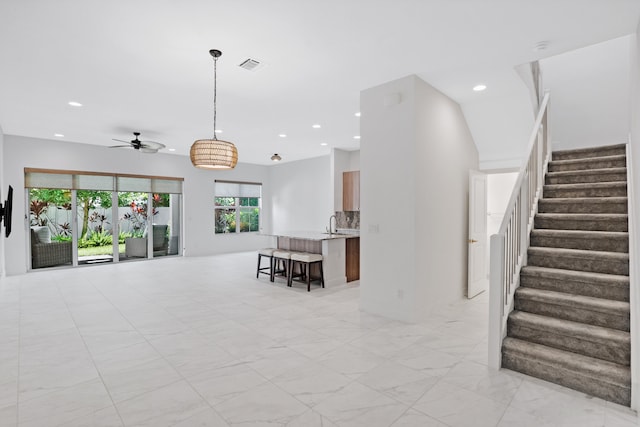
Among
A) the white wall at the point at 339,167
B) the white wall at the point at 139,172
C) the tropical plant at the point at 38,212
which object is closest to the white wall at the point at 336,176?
the white wall at the point at 339,167

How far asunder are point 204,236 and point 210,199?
1.14 m

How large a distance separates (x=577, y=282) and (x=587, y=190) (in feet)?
5.18

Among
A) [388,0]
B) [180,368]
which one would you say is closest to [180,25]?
[388,0]

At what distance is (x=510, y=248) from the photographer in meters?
3.14

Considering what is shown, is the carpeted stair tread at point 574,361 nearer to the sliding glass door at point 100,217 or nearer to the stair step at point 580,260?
the stair step at point 580,260

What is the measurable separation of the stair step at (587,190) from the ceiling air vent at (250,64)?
4010mm

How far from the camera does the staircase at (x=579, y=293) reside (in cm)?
255

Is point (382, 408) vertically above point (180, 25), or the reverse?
point (180, 25)

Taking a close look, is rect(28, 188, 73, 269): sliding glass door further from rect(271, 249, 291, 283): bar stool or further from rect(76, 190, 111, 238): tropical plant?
rect(271, 249, 291, 283): bar stool

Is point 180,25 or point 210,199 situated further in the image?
point 210,199

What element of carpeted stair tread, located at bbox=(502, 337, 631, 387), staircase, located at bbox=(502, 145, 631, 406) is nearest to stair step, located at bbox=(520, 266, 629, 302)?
staircase, located at bbox=(502, 145, 631, 406)

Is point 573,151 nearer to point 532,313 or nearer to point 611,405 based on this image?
point 532,313

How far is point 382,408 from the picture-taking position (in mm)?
2287

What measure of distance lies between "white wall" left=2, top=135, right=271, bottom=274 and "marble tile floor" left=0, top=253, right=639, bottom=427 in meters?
3.01
